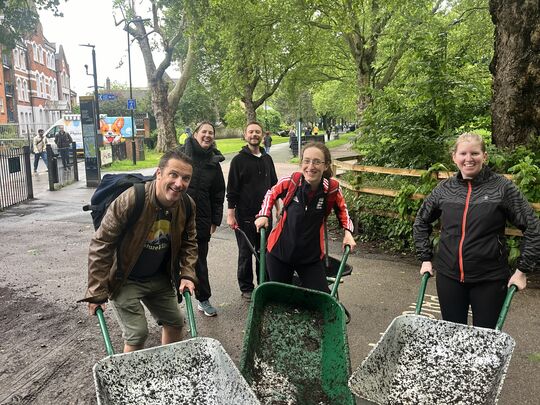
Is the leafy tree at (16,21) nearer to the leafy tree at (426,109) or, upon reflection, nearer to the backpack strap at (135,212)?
the leafy tree at (426,109)

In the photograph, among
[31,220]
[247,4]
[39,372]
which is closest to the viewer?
[39,372]

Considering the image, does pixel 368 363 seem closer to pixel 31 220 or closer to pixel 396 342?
pixel 396 342

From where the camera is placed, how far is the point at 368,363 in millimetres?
2645

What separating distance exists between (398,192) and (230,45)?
1448 centimetres

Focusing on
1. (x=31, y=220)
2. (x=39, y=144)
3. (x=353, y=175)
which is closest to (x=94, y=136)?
(x=31, y=220)

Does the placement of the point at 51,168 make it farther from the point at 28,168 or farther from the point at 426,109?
the point at 426,109

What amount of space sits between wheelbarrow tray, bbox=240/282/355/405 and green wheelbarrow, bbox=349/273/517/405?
220 millimetres

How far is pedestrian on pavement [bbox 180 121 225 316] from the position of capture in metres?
4.53

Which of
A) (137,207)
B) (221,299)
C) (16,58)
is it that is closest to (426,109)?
(221,299)

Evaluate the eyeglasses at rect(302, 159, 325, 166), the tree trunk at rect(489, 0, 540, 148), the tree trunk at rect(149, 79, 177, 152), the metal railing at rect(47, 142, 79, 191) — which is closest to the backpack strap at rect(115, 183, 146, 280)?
the eyeglasses at rect(302, 159, 325, 166)

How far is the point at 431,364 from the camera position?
9.33 ft

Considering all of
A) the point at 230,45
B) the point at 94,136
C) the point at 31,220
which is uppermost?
the point at 230,45

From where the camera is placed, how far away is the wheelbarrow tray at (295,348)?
2979mm

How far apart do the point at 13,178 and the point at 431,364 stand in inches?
475
